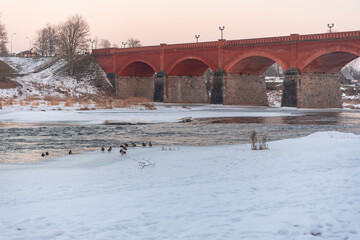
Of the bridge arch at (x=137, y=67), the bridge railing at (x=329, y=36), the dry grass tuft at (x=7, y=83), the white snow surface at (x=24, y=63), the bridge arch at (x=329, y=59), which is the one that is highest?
the white snow surface at (x=24, y=63)

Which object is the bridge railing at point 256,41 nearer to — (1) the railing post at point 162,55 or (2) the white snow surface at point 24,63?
(1) the railing post at point 162,55

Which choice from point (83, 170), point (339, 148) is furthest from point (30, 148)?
point (339, 148)

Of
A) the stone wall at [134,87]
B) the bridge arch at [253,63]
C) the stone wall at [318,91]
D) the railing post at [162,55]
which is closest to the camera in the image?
the stone wall at [318,91]

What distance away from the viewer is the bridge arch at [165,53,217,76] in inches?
1996

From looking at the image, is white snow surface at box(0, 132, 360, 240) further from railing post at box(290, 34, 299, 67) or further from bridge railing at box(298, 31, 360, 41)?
railing post at box(290, 34, 299, 67)

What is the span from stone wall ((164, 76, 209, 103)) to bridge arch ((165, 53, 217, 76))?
74 cm

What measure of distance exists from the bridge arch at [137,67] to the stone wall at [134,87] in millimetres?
675

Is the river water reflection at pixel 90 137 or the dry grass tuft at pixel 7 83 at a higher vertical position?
the dry grass tuft at pixel 7 83

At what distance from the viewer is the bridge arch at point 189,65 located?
50691 millimetres

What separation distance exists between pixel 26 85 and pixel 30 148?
4653cm

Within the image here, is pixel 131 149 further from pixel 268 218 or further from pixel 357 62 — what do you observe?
pixel 357 62

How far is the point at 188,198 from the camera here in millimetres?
6773

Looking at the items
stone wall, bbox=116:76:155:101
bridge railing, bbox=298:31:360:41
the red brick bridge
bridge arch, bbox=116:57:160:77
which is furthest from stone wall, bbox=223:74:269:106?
stone wall, bbox=116:76:155:101

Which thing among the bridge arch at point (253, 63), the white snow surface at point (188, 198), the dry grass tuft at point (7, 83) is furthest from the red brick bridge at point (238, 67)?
the white snow surface at point (188, 198)
